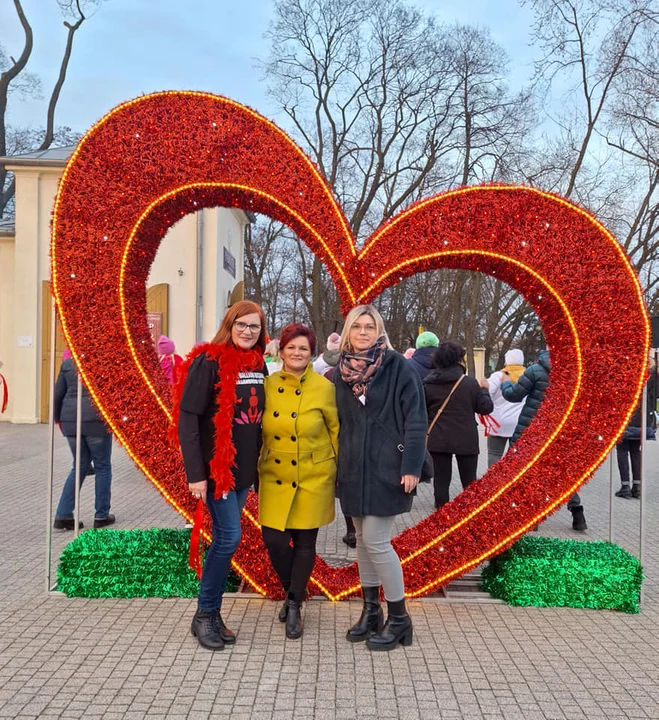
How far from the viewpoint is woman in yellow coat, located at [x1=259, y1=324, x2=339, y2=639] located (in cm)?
371

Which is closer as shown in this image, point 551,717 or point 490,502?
point 551,717

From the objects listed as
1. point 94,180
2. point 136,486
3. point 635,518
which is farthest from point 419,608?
point 136,486

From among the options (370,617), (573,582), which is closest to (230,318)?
(370,617)

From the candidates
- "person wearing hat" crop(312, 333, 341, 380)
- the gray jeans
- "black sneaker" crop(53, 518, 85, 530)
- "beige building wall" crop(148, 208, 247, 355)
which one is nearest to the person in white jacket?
"person wearing hat" crop(312, 333, 341, 380)

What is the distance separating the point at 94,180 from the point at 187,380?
1.70 metres

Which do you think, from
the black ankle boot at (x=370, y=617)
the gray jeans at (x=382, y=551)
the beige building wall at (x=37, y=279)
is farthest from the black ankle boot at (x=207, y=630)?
the beige building wall at (x=37, y=279)

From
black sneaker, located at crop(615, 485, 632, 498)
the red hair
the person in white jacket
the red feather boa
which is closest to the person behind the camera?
the red feather boa

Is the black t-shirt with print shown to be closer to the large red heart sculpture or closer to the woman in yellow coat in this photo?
the woman in yellow coat

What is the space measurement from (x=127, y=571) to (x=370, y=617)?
1.71 meters

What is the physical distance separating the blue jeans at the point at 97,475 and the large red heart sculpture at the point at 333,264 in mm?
2153

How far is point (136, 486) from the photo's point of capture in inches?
346

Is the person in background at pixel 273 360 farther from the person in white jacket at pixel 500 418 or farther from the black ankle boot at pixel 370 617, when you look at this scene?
the black ankle boot at pixel 370 617

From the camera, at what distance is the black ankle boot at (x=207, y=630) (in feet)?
12.2

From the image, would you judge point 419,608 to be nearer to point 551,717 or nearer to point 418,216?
point 551,717
